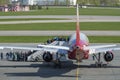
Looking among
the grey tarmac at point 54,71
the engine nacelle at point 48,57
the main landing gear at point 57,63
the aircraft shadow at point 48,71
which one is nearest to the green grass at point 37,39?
the grey tarmac at point 54,71

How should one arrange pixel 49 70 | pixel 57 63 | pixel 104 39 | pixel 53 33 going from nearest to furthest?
pixel 49 70 < pixel 57 63 < pixel 104 39 < pixel 53 33

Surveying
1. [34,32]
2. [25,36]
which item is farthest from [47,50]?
[34,32]

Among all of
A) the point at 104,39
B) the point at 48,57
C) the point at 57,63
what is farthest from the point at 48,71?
the point at 104,39

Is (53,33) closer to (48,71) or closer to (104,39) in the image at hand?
(104,39)

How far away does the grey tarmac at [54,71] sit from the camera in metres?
35.8

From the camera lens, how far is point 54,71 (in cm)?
3912

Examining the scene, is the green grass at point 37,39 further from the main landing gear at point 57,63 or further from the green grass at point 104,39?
the main landing gear at point 57,63

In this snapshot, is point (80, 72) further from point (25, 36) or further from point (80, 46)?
point (25, 36)

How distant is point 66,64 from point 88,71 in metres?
4.71

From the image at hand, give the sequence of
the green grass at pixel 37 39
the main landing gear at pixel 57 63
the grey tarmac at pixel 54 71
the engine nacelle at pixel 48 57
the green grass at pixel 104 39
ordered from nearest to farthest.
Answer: the grey tarmac at pixel 54 71, the engine nacelle at pixel 48 57, the main landing gear at pixel 57 63, the green grass at pixel 104 39, the green grass at pixel 37 39

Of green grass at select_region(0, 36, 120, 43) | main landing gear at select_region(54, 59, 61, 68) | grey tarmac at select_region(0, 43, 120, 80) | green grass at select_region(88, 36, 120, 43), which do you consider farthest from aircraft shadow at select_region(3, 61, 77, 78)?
green grass at select_region(0, 36, 120, 43)

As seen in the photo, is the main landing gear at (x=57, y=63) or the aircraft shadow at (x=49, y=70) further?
the main landing gear at (x=57, y=63)

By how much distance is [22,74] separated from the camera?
37.4 metres

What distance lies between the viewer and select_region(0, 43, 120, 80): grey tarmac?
35781 mm
